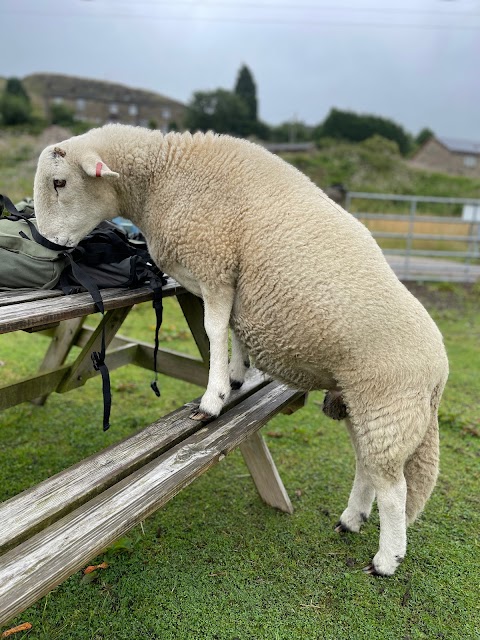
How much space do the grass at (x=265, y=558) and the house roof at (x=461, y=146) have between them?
45262 mm

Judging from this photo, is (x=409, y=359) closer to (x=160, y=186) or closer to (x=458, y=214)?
(x=160, y=186)

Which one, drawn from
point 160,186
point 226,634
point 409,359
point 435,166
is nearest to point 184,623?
point 226,634

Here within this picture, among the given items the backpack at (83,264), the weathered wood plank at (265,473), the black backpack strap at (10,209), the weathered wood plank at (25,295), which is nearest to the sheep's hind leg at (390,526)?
the weathered wood plank at (265,473)

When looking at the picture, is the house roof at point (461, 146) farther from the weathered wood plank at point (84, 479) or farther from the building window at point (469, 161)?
the weathered wood plank at point (84, 479)

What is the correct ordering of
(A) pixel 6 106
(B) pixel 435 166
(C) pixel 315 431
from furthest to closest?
(B) pixel 435 166 → (A) pixel 6 106 → (C) pixel 315 431

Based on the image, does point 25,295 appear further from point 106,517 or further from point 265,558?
point 265,558

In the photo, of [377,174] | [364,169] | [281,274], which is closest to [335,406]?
[281,274]

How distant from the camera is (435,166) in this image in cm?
4253

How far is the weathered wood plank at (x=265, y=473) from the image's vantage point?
2.73 meters

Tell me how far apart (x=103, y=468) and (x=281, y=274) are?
101cm

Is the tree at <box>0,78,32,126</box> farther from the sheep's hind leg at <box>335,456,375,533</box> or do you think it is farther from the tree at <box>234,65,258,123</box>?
the sheep's hind leg at <box>335,456,375,533</box>

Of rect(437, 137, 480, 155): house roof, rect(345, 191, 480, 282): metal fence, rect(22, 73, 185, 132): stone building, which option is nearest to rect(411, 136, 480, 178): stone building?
rect(437, 137, 480, 155): house roof

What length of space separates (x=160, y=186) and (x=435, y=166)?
4518 centimetres

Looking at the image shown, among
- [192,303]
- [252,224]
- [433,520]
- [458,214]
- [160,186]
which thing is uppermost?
[160,186]
